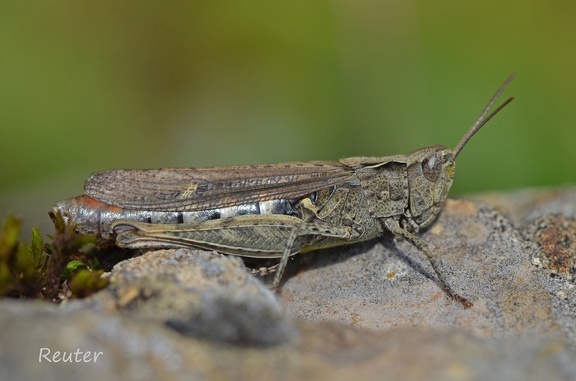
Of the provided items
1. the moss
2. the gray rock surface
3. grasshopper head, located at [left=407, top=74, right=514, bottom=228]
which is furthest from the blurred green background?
the moss

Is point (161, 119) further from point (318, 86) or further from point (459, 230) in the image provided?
point (459, 230)

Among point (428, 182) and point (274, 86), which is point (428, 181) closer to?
point (428, 182)

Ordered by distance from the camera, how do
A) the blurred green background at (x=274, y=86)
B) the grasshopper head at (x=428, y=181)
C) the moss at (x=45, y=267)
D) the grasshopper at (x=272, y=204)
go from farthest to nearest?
the blurred green background at (x=274, y=86)
the grasshopper head at (x=428, y=181)
the grasshopper at (x=272, y=204)
the moss at (x=45, y=267)

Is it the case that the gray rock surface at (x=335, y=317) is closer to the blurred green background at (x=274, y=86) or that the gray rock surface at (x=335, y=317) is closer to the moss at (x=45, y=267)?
the moss at (x=45, y=267)

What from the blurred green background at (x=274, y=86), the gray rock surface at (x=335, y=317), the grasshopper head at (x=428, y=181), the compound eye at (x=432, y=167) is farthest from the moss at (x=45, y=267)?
the blurred green background at (x=274, y=86)

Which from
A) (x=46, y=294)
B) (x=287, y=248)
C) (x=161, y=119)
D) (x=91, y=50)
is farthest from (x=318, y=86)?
(x=46, y=294)

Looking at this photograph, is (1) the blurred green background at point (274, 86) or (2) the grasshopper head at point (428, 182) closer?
(2) the grasshopper head at point (428, 182)

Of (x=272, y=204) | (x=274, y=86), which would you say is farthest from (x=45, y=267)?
(x=274, y=86)
